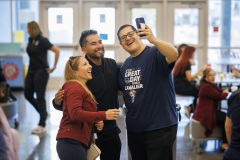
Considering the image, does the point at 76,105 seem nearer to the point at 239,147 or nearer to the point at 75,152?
the point at 75,152

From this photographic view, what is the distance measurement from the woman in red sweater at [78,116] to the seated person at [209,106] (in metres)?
2.53

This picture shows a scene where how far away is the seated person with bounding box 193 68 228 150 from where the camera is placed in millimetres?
4926

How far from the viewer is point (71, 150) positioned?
2592mm

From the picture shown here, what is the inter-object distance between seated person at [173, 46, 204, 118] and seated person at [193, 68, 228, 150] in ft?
5.09

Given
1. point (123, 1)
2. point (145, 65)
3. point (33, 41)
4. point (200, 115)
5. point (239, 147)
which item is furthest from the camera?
point (123, 1)

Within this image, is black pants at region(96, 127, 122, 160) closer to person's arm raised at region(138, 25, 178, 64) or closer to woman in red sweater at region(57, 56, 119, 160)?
woman in red sweater at region(57, 56, 119, 160)

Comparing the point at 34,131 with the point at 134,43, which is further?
the point at 34,131

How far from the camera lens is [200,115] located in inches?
197

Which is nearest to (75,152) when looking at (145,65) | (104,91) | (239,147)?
(104,91)

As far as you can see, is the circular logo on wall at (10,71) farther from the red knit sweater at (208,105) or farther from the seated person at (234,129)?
the seated person at (234,129)

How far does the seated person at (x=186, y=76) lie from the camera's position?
21.5 feet

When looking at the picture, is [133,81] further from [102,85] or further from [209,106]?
[209,106]

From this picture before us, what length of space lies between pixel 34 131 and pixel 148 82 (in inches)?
142

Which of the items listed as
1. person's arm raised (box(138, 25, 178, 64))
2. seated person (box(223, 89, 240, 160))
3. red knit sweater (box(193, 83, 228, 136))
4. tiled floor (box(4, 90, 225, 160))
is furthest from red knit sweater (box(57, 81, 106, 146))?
red knit sweater (box(193, 83, 228, 136))
